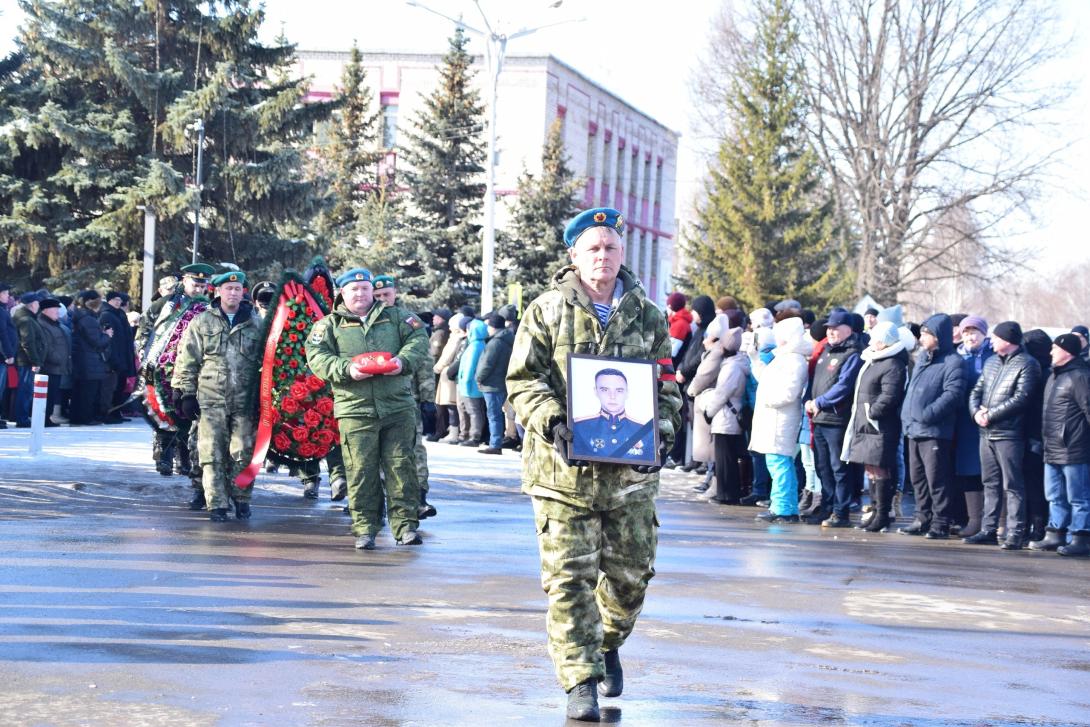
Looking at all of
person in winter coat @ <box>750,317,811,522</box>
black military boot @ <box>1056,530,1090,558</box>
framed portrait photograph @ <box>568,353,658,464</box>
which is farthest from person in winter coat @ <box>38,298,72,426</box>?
framed portrait photograph @ <box>568,353,658,464</box>

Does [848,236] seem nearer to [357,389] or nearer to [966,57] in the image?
[966,57]

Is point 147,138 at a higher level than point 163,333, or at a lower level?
higher

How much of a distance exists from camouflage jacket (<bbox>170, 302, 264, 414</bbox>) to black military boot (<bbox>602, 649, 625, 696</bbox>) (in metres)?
6.84

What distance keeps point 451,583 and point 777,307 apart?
825 cm

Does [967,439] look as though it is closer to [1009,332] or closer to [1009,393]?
[1009,393]

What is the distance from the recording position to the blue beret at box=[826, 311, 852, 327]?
15.1 meters

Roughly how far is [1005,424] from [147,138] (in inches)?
1028

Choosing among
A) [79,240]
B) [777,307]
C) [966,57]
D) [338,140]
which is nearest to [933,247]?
[966,57]

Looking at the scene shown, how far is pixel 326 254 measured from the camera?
125ft

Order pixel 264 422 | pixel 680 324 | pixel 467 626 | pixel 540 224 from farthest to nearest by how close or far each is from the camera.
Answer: pixel 540 224 → pixel 680 324 → pixel 264 422 → pixel 467 626

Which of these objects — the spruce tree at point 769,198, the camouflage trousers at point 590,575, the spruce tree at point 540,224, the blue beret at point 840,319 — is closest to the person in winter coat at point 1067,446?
the blue beret at point 840,319

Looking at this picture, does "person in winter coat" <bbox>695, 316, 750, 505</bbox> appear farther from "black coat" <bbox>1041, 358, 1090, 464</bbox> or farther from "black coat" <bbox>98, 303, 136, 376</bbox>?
"black coat" <bbox>98, 303, 136, 376</bbox>

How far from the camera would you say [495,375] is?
20.6 m

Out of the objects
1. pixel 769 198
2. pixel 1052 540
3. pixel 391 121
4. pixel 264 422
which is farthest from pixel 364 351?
pixel 391 121
